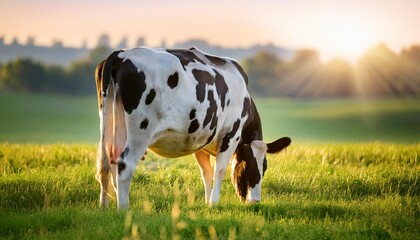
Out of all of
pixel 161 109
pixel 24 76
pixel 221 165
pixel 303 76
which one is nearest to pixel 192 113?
pixel 161 109

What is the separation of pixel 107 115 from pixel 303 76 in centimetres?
8368

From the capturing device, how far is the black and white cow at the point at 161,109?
360 inches

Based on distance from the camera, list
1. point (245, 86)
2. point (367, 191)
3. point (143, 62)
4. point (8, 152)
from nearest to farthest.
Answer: point (143, 62), point (245, 86), point (367, 191), point (8, 152)

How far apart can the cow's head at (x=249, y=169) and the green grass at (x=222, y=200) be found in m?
0.32

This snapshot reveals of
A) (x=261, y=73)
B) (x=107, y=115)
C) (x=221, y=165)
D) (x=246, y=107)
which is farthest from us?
(x=261, y=73)

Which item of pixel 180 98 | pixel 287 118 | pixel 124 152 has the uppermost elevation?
pixel 180 98

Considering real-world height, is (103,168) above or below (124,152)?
below

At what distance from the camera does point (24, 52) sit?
132 metres

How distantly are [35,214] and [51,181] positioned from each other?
7.69ft

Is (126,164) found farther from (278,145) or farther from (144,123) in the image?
(278,145)

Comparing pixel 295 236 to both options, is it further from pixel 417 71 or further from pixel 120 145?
pixel 417 71

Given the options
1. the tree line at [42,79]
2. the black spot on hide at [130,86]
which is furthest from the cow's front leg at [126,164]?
the tree line at [42,79]

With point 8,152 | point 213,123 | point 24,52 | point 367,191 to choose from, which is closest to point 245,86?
point 213,123

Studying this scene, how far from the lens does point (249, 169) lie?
1149 cm
